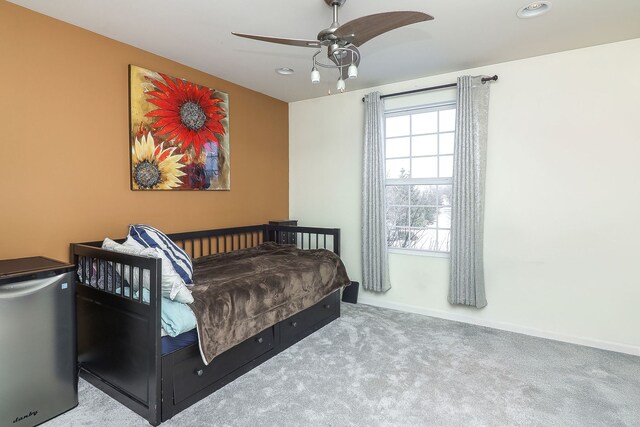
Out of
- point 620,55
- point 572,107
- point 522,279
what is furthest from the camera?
point 522,279

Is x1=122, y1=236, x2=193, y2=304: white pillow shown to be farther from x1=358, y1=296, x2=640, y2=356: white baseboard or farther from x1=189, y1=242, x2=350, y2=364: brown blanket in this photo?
x1=358, y1=296, x2=640, y2=356: white baseboard

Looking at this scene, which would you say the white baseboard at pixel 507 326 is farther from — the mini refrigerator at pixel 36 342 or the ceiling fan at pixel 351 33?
the mini refrigerator at pixel 36 342

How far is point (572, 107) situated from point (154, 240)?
3281mm

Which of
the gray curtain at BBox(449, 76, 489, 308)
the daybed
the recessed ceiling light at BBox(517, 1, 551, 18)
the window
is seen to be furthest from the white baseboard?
the recessed ceiling light at BBox(517, 1, 551, 18)

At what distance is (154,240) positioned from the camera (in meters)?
2.24

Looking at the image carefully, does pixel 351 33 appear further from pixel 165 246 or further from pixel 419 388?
pixel 419 388

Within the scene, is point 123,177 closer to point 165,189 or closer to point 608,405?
point 165,189

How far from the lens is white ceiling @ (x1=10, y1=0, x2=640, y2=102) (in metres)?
2.06

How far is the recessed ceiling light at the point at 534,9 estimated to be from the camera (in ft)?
6.71

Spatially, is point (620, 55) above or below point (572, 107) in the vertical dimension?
above

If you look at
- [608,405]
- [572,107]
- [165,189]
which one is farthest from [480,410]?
[165,189]

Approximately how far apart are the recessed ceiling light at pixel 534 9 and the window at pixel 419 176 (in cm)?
110

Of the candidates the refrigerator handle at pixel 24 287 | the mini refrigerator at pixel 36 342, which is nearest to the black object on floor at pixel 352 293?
the mini refrigerator at pixel 36 342

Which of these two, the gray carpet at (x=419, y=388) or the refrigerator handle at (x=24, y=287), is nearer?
the refrigerator handle at (x=24, y=287)
